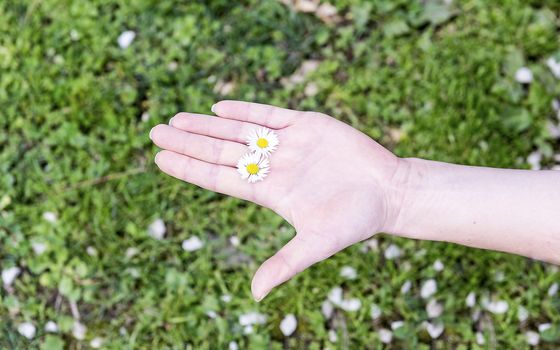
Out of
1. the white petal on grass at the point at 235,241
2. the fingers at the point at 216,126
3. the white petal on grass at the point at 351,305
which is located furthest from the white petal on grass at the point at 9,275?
the white petal on grass at the point at 351,305

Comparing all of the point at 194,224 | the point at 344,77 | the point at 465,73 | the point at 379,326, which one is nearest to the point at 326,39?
the point at 344,77

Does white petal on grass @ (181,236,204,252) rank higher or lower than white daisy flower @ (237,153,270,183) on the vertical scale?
lower

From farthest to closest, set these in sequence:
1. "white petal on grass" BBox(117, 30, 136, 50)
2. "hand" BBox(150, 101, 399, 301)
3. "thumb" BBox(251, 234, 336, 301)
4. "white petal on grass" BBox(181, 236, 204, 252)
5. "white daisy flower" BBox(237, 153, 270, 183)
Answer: "white petal on grass" BBox(117, 30, 136, 50)
"white petal on grass" BBox(181, 236, 204, 252)
"white daisy flower" BBox(237, 153, 270, 183)
"hand" BBox(150, 101, 399, 301)
"thumb" BBox(251, 234, 336, 301)

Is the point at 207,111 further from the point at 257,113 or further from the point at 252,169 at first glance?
the point at 252,169

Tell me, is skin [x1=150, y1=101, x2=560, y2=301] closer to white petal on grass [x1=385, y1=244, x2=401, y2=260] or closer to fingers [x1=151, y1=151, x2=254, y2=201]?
fingers [x1=151, y1=151, x2=254, y2=201]

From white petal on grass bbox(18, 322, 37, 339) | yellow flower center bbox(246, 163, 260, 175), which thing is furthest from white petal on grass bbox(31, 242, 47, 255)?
yellow flower center bbox(246, 163, 260, 175)

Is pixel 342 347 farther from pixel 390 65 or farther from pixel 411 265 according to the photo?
pixel 390 65

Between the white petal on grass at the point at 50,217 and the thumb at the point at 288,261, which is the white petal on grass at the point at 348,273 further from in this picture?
the white petal on grass at the point at 50,217

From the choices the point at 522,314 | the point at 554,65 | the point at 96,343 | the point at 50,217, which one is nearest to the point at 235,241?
the point at 96,343
